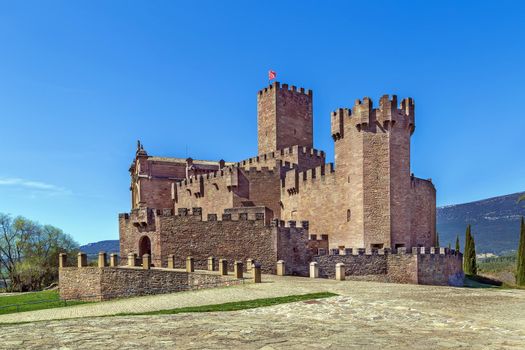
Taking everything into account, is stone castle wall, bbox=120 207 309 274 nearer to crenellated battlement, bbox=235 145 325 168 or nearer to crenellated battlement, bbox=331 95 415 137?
crenellated battlement, bbox=331 95 415 137

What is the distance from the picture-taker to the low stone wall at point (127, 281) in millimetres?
24781

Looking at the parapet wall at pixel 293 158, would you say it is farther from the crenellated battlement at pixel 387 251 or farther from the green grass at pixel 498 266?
the green grass at pixel 498 266

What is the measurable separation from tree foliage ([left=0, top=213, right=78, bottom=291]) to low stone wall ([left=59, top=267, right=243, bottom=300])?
23.8m

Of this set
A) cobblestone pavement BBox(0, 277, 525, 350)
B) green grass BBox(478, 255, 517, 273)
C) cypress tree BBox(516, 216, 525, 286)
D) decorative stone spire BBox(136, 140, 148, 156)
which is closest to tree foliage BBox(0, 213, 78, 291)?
decorative stone spire BBox(136, 140, 148, 156)

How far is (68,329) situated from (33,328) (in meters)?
1.14

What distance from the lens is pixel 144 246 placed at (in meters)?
34.8

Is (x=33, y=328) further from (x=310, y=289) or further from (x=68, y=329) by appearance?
(x=310, y=289)

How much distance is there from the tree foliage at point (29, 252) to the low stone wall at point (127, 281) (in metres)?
23.8

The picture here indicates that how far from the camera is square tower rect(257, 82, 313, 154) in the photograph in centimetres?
4647

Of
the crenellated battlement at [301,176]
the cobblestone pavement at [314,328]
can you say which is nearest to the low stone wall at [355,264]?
the crenellated battlement at [301,176]

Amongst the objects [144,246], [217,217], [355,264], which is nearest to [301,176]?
[217,217]

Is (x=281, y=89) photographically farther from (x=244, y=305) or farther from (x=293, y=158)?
(x=244, y=305)

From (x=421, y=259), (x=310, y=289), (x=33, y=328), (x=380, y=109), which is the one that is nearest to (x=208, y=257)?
(x=310, y=289)

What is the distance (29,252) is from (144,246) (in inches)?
1068
